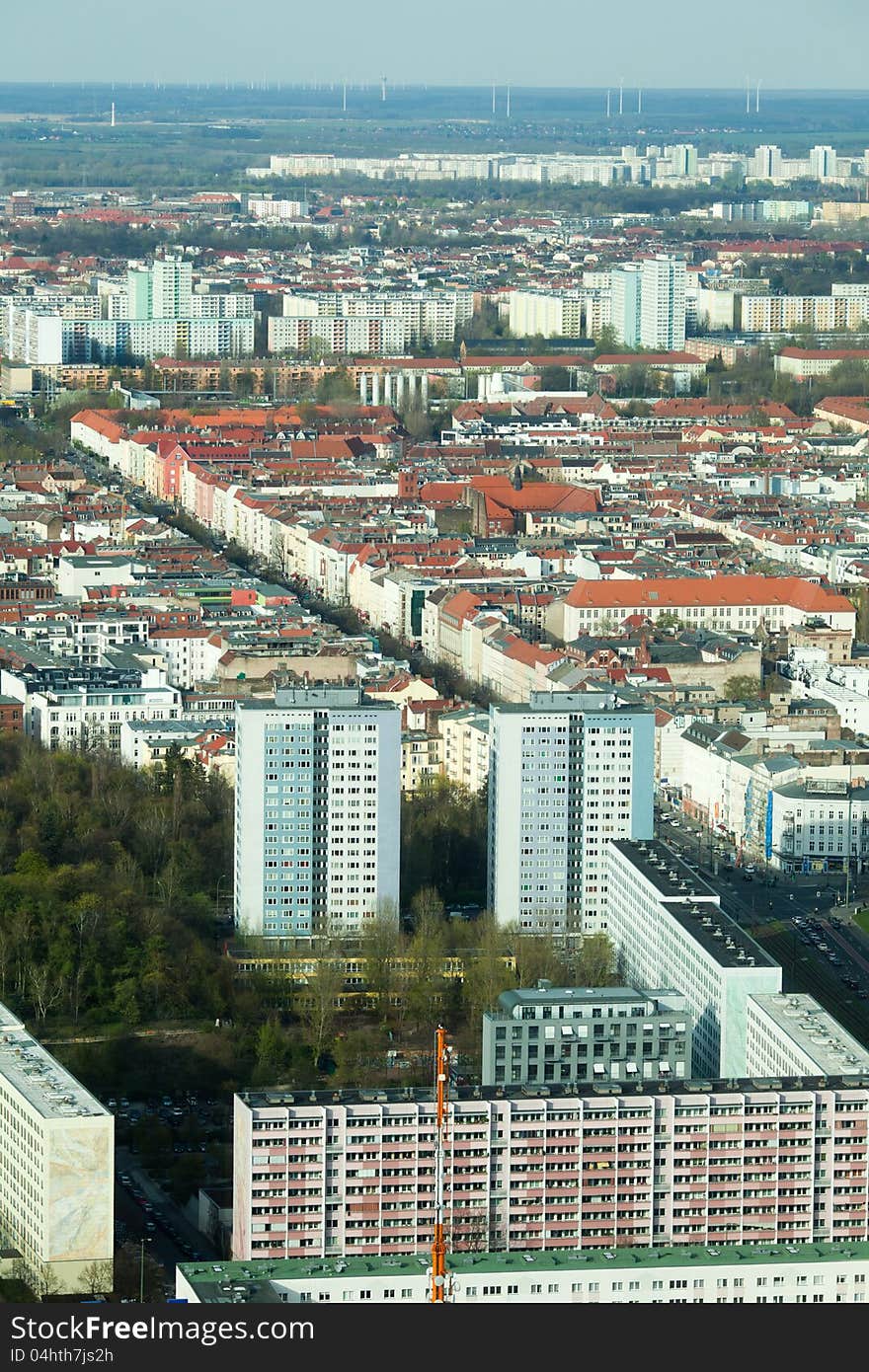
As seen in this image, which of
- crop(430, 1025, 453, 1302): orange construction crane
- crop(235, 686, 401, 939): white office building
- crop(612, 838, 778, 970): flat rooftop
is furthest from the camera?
crop(235, 686, 401, 939): white office building

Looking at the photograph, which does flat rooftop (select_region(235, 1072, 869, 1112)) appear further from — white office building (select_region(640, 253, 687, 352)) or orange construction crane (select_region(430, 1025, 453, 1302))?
white office building (select_region(640, 253, 687, 352))

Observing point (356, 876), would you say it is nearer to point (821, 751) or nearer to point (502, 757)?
point (502, 757)

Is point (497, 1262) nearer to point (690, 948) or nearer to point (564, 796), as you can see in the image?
point (690, 948)

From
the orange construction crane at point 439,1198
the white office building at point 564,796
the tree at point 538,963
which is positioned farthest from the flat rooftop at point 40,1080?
the white office building at point 564,796

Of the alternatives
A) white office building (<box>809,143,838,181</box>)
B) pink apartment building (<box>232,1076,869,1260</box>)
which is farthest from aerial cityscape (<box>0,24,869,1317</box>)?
white office building (<box>809,143,838,181</box>)

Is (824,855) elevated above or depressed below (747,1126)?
below

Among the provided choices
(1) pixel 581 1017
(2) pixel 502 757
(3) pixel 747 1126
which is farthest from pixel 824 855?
(3) pixel 747 1126

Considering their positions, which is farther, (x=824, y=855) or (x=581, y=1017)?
(x=824, y=855)
